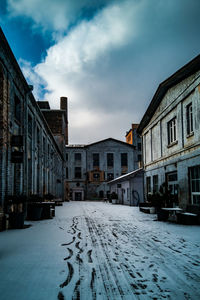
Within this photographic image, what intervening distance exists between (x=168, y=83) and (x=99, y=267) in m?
12.4

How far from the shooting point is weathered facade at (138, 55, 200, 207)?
11.8 m

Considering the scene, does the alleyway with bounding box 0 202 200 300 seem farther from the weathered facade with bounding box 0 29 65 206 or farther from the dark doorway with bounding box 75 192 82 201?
the dark doorway with bounding box 75 192 82 201

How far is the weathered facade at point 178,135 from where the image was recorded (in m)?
11.8

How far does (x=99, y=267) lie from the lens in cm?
455

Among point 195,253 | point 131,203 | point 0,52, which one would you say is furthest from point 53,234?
point 131,203

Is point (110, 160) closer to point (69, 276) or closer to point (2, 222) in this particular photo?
point (2, 222)

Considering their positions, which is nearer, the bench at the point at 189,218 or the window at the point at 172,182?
the bench at the point at 189,218

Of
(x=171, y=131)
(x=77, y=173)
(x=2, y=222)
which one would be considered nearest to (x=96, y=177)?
(x=77, y=173)

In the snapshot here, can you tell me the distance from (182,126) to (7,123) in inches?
330

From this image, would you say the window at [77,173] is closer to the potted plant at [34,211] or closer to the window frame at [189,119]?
the potted plant at [34,211]

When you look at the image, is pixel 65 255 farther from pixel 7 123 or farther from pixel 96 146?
pixel 96 146

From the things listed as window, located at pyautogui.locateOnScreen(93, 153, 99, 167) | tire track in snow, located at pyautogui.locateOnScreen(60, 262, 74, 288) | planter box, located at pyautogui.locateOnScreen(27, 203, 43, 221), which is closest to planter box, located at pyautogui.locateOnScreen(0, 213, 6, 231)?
planter box, located at pyautogui.locateOnScreen(27, 203, 43, 221)

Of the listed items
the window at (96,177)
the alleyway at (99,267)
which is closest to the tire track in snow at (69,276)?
the alleyway at (99,267)

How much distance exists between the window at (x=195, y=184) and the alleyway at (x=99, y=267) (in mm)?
4564
